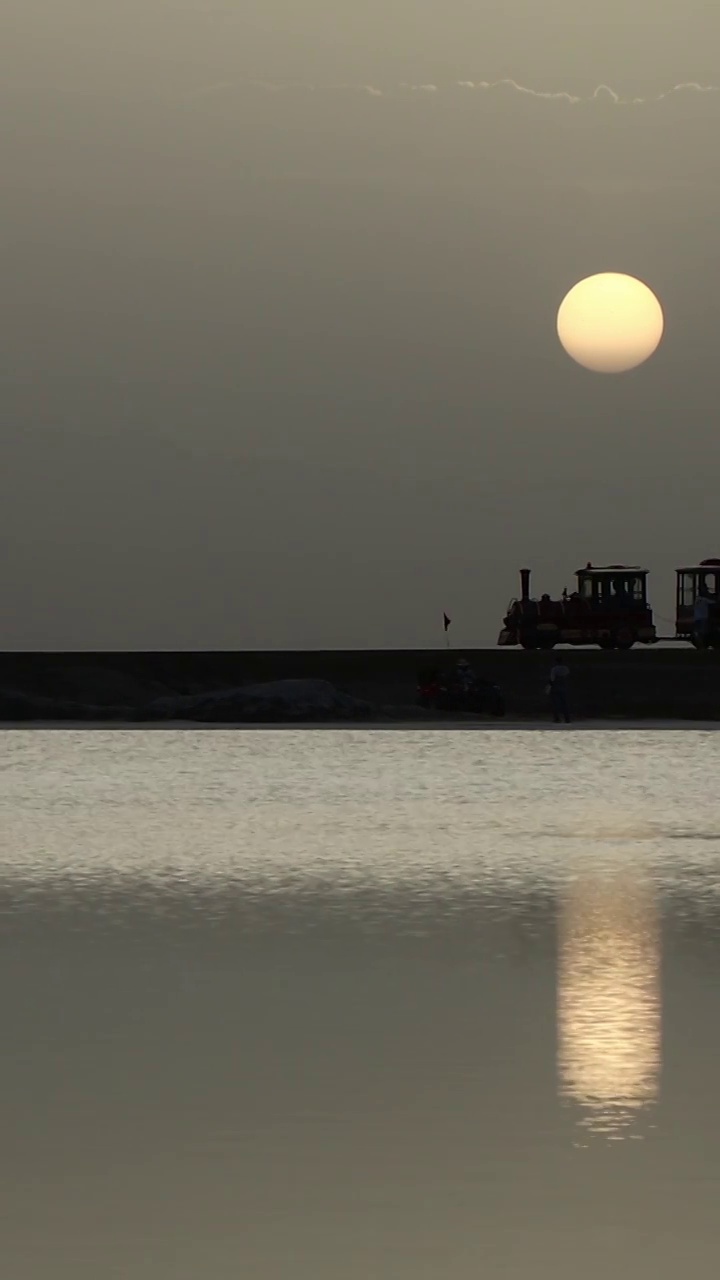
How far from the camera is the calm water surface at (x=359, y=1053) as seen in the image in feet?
24.4

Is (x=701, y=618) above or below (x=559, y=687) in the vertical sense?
above

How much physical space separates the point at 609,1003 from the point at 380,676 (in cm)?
6085

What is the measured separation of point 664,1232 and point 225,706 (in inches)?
2266

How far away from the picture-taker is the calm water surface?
743 centimetres

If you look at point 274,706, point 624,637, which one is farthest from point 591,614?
point 274,706

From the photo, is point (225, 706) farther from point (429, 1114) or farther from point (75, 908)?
point (429, 1114)

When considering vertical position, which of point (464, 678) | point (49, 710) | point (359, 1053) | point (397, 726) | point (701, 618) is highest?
point (701, 618)

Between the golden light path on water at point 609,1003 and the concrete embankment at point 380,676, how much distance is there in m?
47.1

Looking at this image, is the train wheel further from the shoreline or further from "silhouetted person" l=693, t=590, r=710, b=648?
"silhouetted person" l=693, t=590, r=710, b=648

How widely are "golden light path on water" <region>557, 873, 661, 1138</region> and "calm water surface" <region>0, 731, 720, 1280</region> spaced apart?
0.11 feet

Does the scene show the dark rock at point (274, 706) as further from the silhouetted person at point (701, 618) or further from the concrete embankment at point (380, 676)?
the silhouetted person at point (701, 618)

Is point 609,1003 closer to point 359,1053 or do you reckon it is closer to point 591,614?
point 359,1053

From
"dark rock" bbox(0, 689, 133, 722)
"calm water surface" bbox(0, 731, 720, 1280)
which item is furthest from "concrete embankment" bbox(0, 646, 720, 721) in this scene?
"calm water surface" bbox(0, 731, 720, 1280)

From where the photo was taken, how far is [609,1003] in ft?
39.9
